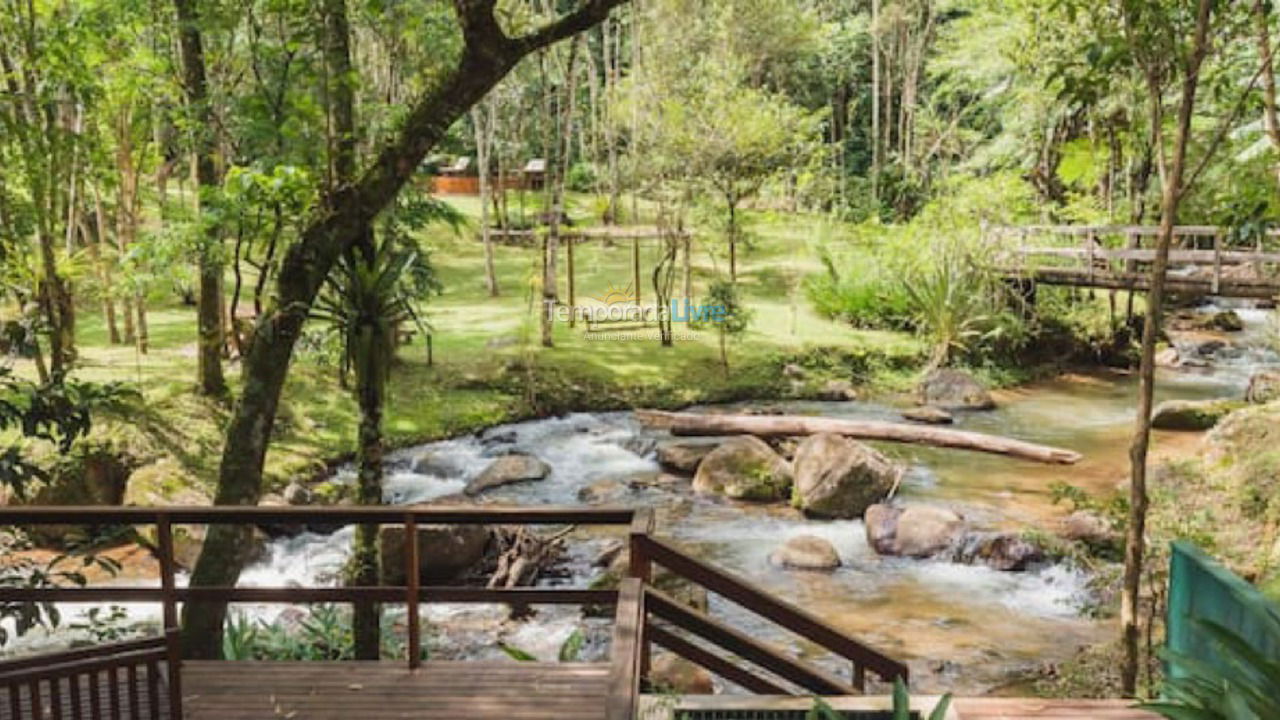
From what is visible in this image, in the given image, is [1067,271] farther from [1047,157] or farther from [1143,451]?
[1143,451]

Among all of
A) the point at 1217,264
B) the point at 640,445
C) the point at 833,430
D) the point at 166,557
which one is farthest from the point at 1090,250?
the point at 166,557

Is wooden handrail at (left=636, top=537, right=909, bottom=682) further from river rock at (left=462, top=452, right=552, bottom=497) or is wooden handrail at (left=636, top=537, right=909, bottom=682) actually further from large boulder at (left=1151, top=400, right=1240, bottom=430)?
large boulder at (left=1151, top=400, right=1240, bottom=430)

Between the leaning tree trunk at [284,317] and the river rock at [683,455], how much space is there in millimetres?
8099

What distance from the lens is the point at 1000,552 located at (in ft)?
34.7

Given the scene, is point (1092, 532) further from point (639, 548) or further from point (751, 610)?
point (639, 548)

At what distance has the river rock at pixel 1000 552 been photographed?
10.5 metres

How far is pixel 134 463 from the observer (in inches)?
458

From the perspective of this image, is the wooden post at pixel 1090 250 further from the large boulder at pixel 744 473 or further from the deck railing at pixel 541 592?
the deck railing at pixel 541 592

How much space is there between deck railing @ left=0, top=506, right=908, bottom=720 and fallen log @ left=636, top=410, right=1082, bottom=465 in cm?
1047

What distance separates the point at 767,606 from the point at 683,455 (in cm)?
992

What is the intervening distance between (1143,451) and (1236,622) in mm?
2048

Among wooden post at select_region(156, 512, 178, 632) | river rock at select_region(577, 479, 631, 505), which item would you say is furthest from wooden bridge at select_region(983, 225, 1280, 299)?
wooden post at select_region(156, 512, 178, 632)

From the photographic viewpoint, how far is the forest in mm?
6602

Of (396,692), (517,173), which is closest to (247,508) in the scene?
(396,692)
